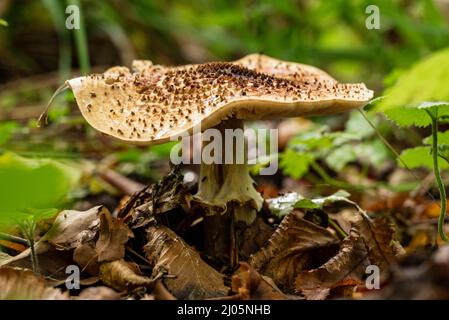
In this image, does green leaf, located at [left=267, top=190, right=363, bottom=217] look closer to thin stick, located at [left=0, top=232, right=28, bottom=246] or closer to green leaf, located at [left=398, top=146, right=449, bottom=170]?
green leaf, located at [left=398, top=146, right=449, bottom=170]

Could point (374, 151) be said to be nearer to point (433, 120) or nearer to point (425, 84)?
point (433, 120)

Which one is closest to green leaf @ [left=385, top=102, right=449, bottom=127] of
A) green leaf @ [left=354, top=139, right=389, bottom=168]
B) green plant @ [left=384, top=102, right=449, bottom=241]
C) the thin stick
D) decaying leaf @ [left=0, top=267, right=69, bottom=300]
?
green plant @ [left=384, top=102, right=449, bottom=241]

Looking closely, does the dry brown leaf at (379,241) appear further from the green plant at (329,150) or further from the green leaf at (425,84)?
the green leaf at (425,84)

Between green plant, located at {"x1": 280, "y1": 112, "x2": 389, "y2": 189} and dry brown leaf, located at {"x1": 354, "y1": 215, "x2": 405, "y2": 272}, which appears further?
green plant, located at {"x1": 280, "y1": 112, "x2": 389, "y2": 189}

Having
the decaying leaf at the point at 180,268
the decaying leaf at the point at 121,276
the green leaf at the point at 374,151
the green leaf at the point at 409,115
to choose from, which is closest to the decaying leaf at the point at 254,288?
the decaying leaf at the point at 180,268

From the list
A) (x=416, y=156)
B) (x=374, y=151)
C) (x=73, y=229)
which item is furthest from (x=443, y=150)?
(x=374, y=151)
